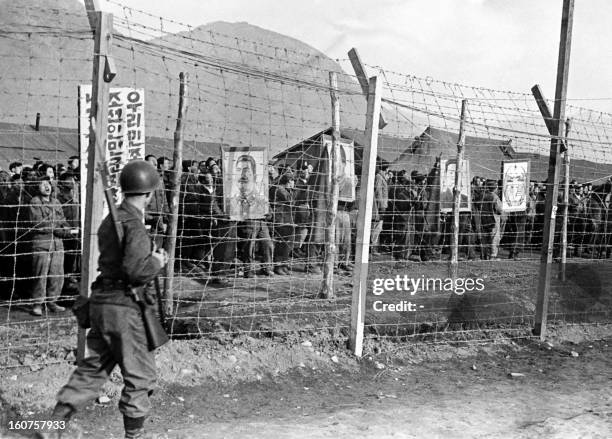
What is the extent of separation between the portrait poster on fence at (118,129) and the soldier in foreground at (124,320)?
55.1 inches

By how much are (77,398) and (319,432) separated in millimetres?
1890

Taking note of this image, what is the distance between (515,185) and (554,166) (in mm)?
2079

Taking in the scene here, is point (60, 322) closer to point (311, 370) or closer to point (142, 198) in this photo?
point (311, 370)

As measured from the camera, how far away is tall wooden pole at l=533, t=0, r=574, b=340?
8750 mm

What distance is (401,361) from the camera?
763 cm

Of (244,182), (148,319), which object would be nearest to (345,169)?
(244,182)

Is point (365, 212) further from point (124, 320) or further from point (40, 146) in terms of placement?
point (40, 146)

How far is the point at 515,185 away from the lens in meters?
10.9

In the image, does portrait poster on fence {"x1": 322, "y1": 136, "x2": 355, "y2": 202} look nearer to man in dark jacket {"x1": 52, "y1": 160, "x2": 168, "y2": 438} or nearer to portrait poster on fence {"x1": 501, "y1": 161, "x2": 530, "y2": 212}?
portrait poster on fence {"x1": 501, "y1": 161, "x2": 530, "y2": 212}

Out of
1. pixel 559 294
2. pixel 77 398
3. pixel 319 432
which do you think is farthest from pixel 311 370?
pixel 559 294

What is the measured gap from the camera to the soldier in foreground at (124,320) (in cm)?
444

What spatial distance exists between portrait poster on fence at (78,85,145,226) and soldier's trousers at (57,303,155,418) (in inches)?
64.4

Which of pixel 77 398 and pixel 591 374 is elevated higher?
pixel 77 398

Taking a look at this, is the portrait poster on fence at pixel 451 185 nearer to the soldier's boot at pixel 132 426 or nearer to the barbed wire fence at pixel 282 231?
the barbed wire fence at pixel 282 231
